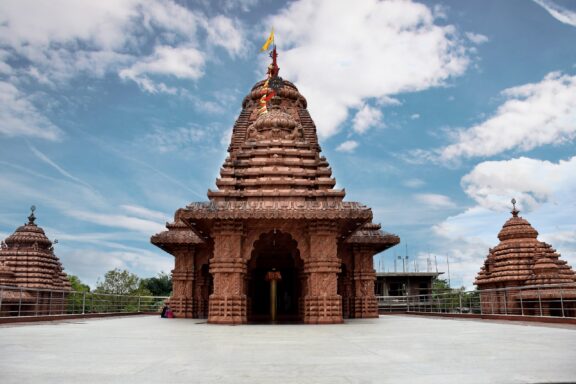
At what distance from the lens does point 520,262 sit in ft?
101

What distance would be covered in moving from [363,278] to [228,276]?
369 inches

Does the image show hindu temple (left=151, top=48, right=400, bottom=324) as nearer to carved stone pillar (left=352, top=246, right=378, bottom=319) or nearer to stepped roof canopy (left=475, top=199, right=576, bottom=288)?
carved stone pillar (left=352, top=246, right=378, bottom=319)

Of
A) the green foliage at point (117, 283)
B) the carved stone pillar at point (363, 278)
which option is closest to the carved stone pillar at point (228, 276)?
the carved stone pillar at point (363, 278)

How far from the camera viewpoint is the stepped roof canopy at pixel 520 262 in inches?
1117

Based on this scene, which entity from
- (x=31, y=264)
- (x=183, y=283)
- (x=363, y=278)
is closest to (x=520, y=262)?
(x=363, y=278)

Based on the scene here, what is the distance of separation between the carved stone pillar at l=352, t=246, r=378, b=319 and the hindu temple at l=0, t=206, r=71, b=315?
69.7 feet

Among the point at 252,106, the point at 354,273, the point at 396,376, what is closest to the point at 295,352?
the point at 396,376

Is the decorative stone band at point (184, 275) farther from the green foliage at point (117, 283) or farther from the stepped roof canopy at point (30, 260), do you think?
the green foliage at point (117, 283)

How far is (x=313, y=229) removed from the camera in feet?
59.2

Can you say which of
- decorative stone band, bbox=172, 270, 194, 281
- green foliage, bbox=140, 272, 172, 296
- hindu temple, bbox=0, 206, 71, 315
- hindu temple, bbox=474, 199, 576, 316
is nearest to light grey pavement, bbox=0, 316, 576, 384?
decorative stone band, bbox=172, 270, 194, 281

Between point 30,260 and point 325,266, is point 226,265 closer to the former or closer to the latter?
point 325,266

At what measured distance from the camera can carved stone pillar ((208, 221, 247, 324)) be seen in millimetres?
17453

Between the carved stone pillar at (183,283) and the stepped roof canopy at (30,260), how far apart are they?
14.3 meters

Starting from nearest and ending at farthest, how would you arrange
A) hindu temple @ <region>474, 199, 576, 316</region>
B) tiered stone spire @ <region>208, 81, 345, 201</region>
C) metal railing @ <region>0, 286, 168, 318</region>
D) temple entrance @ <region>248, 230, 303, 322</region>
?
metal railing @ <region>0, 286, 168, 318</region>
tiered stone spire @ <region>208, 81, 345, 201</region>
temple entrance @ <region>248, 230, 303, 322</region>
hindu temple @ <region>474, 199, 576, 316</region>
